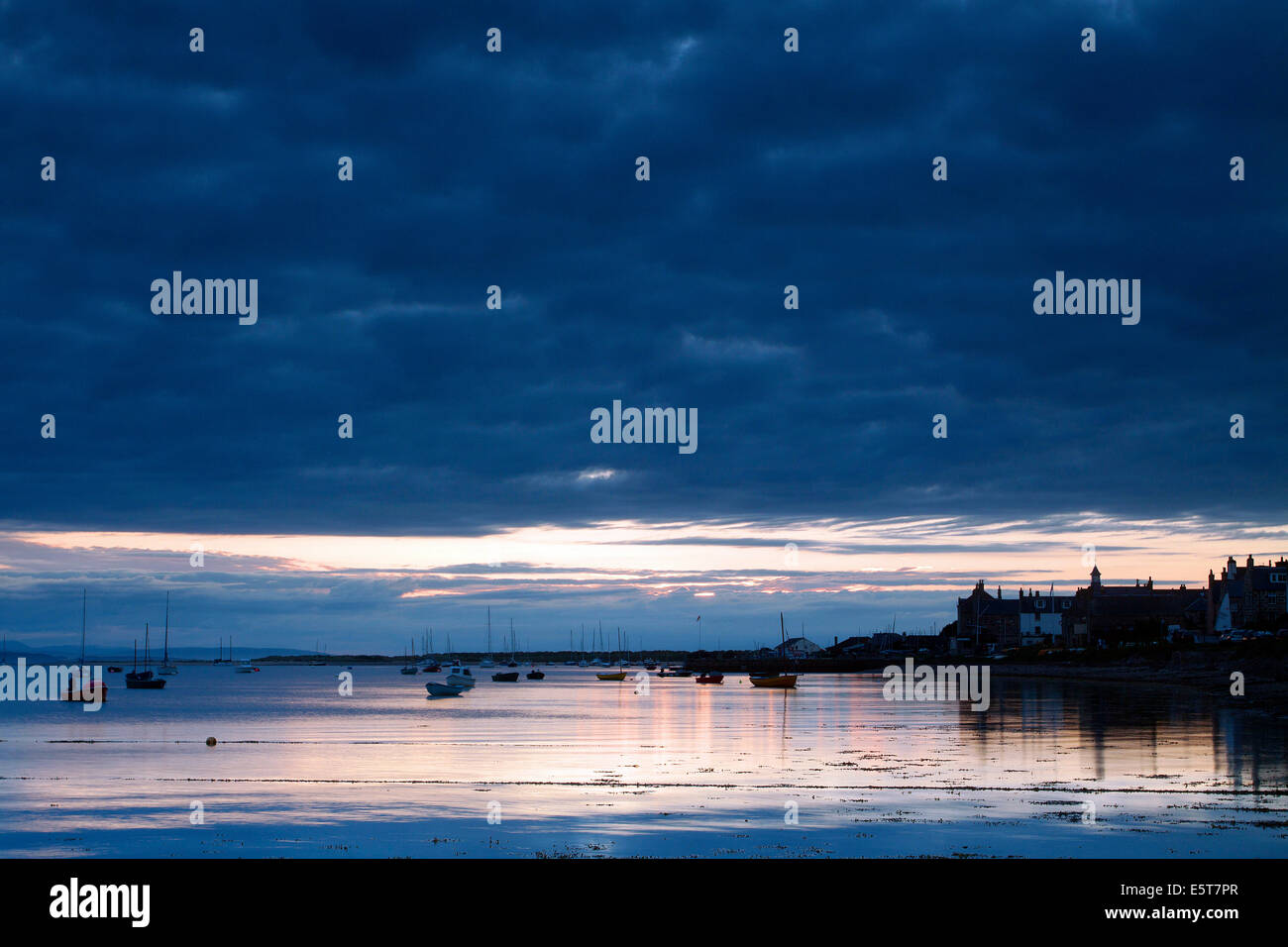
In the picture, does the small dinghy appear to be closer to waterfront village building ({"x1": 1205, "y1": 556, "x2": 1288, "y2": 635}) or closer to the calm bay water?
the calm bay water

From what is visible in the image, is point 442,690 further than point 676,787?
Yes

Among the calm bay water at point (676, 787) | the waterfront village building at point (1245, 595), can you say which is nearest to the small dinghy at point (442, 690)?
the calm bay water at point (676, 787)

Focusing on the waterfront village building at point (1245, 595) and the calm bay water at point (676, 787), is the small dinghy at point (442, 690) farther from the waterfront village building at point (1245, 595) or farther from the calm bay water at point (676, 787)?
the waterfront village building at point (1245, 595)

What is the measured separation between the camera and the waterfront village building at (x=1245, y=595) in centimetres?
17515

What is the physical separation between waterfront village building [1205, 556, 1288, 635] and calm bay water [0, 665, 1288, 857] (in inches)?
4191

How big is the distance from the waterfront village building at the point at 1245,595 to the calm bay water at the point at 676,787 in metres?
106

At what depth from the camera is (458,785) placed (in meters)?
43.2

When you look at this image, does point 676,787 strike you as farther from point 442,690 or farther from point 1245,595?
point 1245,595

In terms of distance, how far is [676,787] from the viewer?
41.4 m

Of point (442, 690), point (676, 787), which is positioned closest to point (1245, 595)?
point (442, 690)

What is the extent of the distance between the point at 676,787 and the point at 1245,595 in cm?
17016
